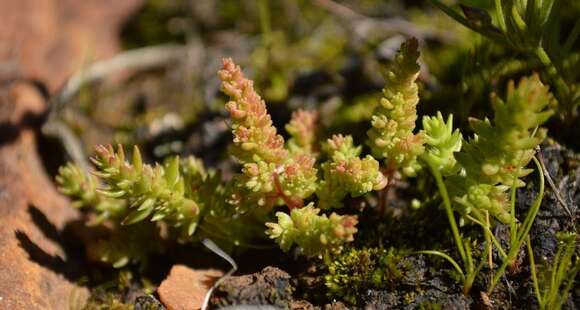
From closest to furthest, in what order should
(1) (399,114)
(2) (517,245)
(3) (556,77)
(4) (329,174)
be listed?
(2) (517,245) → (1) (399,114) → (4) (329,174) → (3) (556,77)

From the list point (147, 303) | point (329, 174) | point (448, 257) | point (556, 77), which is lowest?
point (147, 303)

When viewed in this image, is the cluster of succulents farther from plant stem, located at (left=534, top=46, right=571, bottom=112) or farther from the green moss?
plant stem, located at (left=534, top=46, right=571, bottom=112)

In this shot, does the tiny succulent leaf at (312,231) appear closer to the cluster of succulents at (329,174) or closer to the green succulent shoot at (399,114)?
the cluster of succulents at (329,174)

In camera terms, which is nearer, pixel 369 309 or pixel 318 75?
pixel 369 309

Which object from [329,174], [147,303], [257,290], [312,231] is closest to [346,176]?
[329,174]

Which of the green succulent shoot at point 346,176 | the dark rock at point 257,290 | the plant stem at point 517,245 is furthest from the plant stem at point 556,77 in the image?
the dark rock at point 257,290

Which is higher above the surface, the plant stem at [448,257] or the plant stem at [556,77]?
the plant stem at [556,77]

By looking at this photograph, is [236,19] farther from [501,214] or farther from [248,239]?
[501,214]

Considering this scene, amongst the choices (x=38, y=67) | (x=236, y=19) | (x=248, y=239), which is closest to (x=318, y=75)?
(x=236, y=19)

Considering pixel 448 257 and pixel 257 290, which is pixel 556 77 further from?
pixel 257 290

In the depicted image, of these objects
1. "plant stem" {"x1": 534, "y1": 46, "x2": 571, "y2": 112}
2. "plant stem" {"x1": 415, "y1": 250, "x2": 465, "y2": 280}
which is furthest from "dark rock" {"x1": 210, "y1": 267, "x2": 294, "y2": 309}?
"plant stem" {"x1": 534, "y1": 46, "x2": 571, "y2": 112}

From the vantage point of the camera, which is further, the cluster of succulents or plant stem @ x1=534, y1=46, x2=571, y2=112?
plant stem @ x1=534, y1=46, x2=571, y2=112
